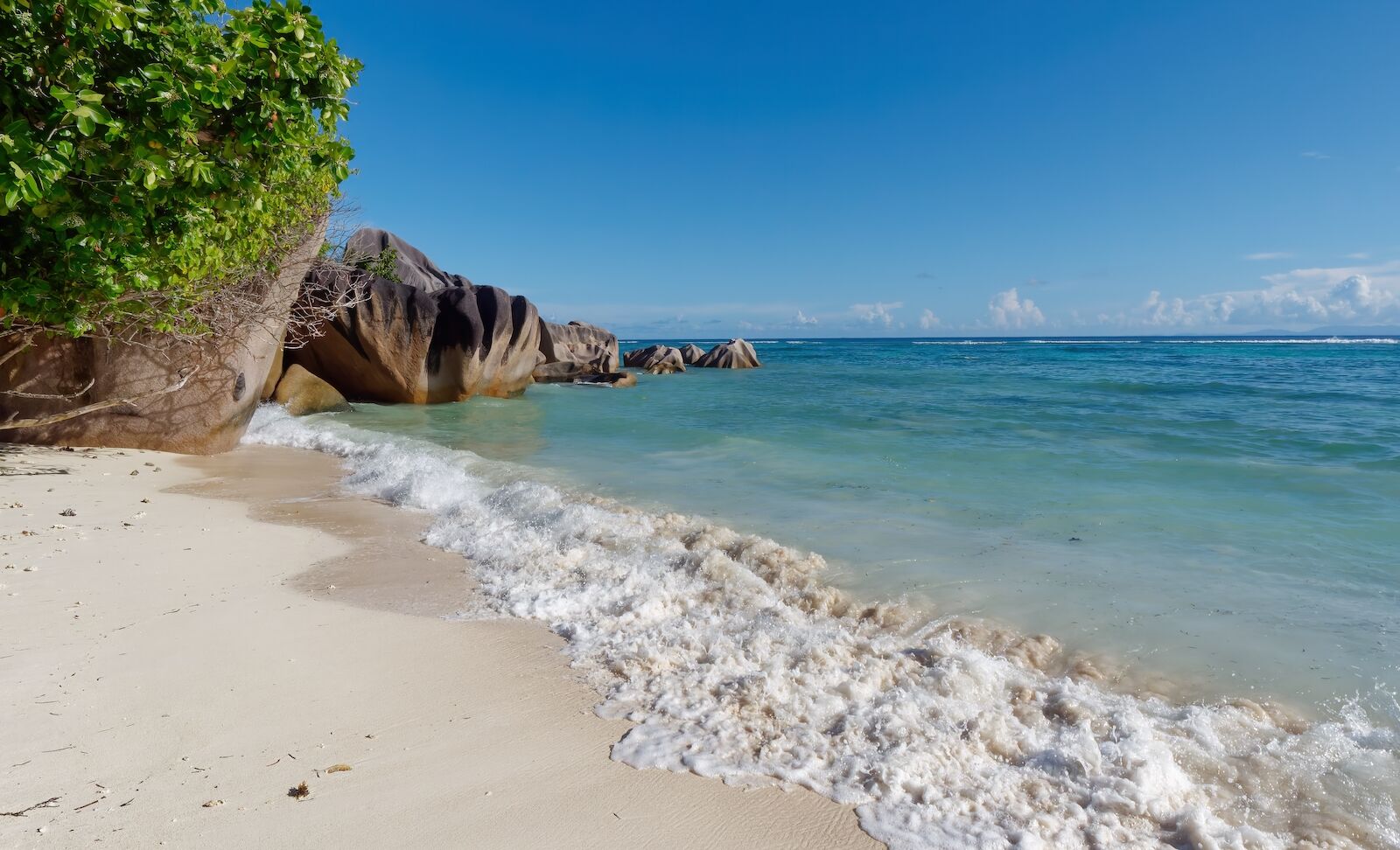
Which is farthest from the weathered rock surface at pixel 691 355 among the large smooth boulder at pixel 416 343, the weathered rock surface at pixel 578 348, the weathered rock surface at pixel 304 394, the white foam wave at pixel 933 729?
the white foam wave at pixel 933 729

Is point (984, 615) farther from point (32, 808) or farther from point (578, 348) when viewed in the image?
point (578, 348)

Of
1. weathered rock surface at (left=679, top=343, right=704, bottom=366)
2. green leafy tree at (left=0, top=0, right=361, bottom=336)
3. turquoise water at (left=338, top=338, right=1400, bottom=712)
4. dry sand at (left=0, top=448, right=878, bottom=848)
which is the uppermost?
green leafy tree at (left=0, top=0, right=361, bottom=336)

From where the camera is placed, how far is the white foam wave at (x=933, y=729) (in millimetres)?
2637

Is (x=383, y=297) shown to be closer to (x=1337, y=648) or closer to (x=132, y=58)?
(x=132, y=58)

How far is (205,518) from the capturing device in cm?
620

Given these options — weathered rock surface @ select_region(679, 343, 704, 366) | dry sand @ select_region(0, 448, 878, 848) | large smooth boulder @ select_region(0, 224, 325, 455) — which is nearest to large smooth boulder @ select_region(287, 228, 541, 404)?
large smooth boulder @ select_region(0, 224, 325, 455)

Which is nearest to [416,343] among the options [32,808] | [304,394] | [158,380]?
[304,394]

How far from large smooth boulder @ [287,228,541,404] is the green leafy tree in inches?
442

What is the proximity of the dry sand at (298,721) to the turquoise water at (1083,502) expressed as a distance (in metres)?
2.67

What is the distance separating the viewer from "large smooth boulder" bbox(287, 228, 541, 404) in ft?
54.7

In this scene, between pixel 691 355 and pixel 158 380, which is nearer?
pixel 158 380

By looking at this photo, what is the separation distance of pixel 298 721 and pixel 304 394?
14034mm

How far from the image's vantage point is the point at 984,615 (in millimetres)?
4672

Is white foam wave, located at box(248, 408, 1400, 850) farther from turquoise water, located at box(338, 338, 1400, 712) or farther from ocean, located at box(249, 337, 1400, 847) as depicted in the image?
turquoise water, located at box(338, 338, 1400, 712)
